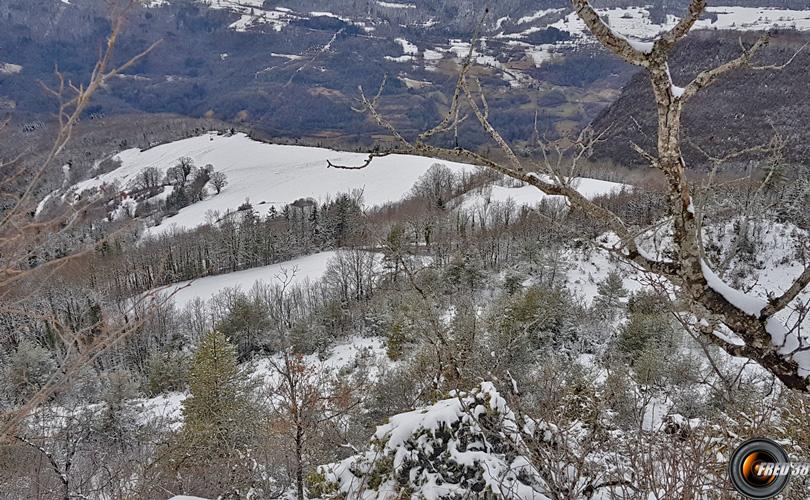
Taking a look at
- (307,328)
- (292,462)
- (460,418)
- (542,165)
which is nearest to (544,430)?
(460,418)

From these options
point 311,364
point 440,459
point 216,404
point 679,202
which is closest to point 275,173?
point 311,364

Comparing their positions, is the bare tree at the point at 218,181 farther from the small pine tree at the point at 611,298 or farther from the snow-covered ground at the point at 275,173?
the small pine tree at the point at 611,298

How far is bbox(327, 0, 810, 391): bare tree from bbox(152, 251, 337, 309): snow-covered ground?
4124cm

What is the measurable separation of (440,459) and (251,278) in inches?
1801

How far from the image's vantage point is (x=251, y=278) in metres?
48.3

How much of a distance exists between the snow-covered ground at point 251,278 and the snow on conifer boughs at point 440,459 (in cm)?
3769

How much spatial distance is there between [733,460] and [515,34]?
205254 millimetres

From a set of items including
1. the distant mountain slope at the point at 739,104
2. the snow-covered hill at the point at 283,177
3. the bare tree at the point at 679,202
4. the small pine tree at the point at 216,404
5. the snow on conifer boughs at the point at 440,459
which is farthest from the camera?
the snow-covered hill at the point at 283,177

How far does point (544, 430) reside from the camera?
16.2 ft

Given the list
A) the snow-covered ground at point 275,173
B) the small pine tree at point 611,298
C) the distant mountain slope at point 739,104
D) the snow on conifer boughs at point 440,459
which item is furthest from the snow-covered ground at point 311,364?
the distant mountain slope at point 739,104

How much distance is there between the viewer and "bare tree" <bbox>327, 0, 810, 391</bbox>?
6.57 feet

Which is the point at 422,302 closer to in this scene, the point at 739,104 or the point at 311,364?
the point at 311,364

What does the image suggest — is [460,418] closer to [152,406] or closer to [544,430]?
[544,430]

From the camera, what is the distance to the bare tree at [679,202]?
2.00 m
